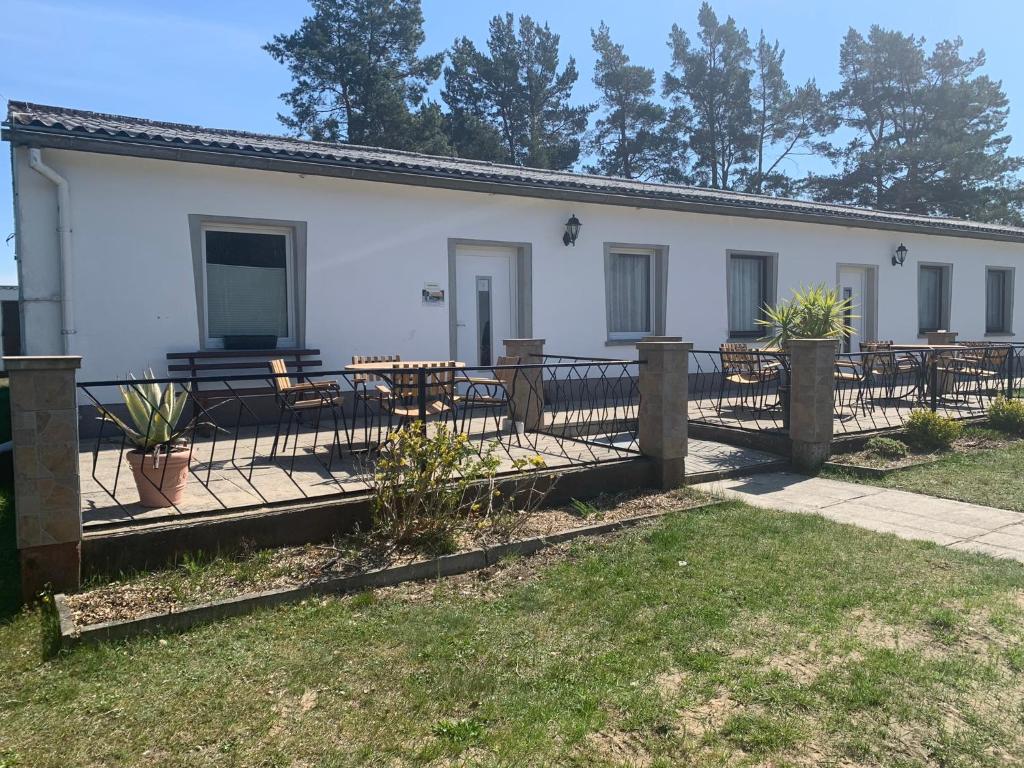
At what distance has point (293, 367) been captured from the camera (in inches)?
342

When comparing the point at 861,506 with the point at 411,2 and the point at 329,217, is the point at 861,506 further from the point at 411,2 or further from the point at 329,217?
the point at 411,2

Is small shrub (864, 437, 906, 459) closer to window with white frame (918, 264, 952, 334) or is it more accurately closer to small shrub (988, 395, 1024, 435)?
small shrub (988, 395, 1024, 435)

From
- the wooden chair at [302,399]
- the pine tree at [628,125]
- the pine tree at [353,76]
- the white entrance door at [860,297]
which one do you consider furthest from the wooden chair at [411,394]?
the pine tree at [628,125]

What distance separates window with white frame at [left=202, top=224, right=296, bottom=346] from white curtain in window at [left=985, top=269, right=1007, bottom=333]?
49.9ft

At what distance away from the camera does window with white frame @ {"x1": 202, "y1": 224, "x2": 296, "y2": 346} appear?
8586 millimetres

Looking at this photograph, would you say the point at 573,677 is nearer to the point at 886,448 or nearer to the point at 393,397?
the point at 393,397

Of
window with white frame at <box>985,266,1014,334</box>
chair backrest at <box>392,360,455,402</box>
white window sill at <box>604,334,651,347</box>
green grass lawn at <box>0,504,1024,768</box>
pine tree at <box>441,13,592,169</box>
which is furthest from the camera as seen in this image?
pine tree at <box>441,13,592,169</box>

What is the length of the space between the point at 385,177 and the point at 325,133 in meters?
18.7

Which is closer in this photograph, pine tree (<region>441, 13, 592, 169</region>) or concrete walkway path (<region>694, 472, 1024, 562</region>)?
concrete walkway path (<region>694, 472, 1024, 562</region>)

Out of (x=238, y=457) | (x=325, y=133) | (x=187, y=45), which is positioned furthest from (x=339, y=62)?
(x=238, y=457)

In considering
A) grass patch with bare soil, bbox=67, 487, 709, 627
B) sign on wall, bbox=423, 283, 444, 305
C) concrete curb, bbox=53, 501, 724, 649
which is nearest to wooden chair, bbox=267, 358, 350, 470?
grass patch with bare soil, bbox=67, 487, 709, 627

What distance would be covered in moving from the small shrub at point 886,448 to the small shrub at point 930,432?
33 cm

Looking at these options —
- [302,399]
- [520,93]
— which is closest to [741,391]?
[302,399]

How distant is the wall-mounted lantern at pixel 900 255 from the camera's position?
565 inches
